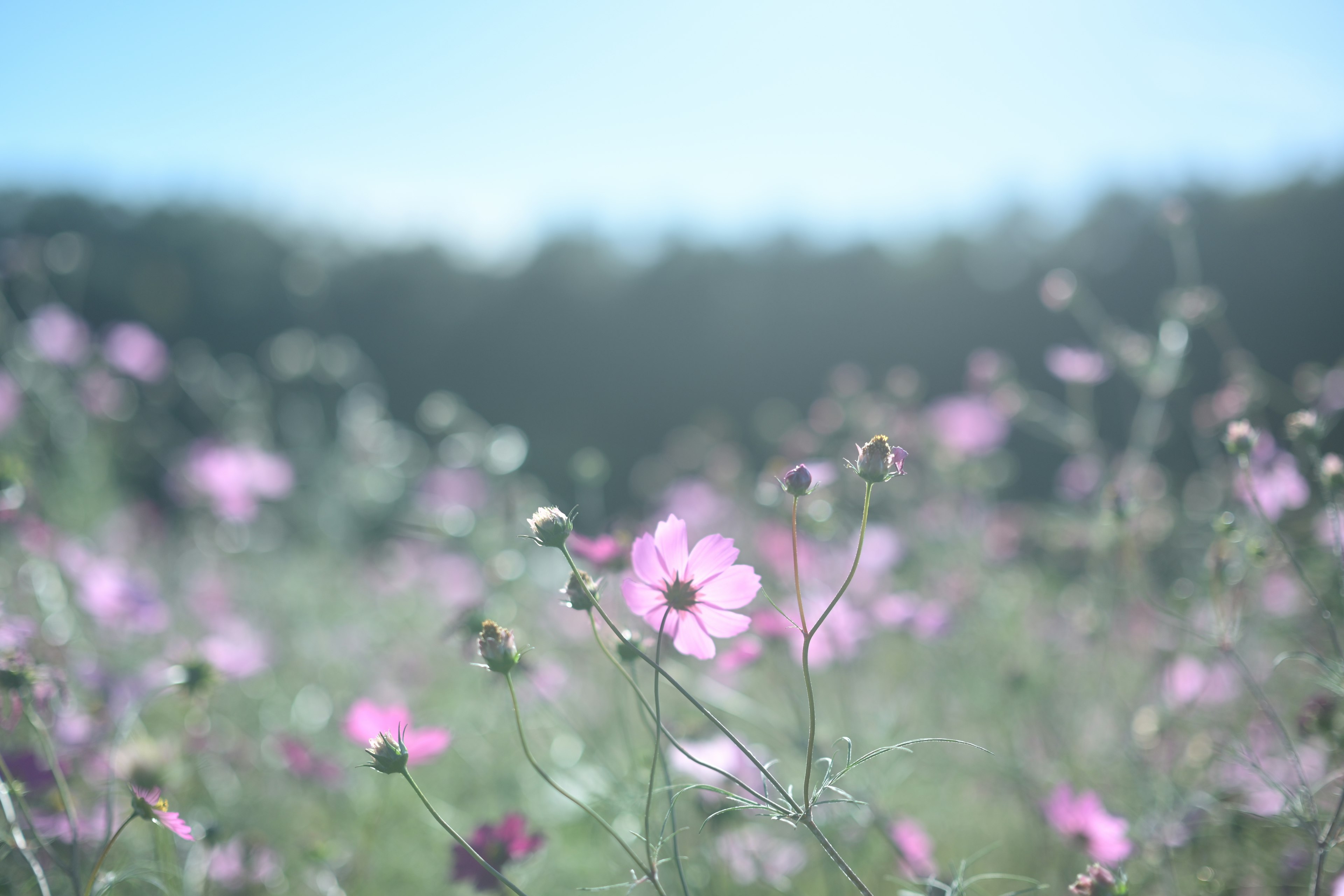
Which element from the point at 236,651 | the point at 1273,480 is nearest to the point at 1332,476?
the point at 1273,480

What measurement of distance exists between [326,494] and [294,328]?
16.4 ft

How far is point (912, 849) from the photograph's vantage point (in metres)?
0.91

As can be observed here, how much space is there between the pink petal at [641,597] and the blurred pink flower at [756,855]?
44 centimetres

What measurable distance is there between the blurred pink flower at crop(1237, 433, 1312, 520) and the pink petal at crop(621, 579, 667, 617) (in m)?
0.71

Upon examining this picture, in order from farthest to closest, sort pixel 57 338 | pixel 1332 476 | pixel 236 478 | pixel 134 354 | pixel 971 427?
pixel 134 354, pixel 57 338, pixel 236 478, pixel 971 427, pixel 1332 476

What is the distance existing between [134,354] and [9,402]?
31 cm

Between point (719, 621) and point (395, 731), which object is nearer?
point (719, 621)

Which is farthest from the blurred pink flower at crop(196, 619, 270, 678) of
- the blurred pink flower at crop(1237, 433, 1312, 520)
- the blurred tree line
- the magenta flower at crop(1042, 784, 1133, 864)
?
the blurred tree line

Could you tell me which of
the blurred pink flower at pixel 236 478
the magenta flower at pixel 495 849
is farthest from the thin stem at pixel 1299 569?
the blurred pink flower at pixel 236 478

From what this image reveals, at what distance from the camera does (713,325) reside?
20.5ft

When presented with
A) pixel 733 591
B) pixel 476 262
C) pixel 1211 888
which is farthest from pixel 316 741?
pixel 476 262

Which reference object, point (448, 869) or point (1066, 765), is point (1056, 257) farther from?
point (448, 869)

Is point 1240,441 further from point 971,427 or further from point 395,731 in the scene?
point 971,427

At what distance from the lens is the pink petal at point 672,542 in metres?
0.57
